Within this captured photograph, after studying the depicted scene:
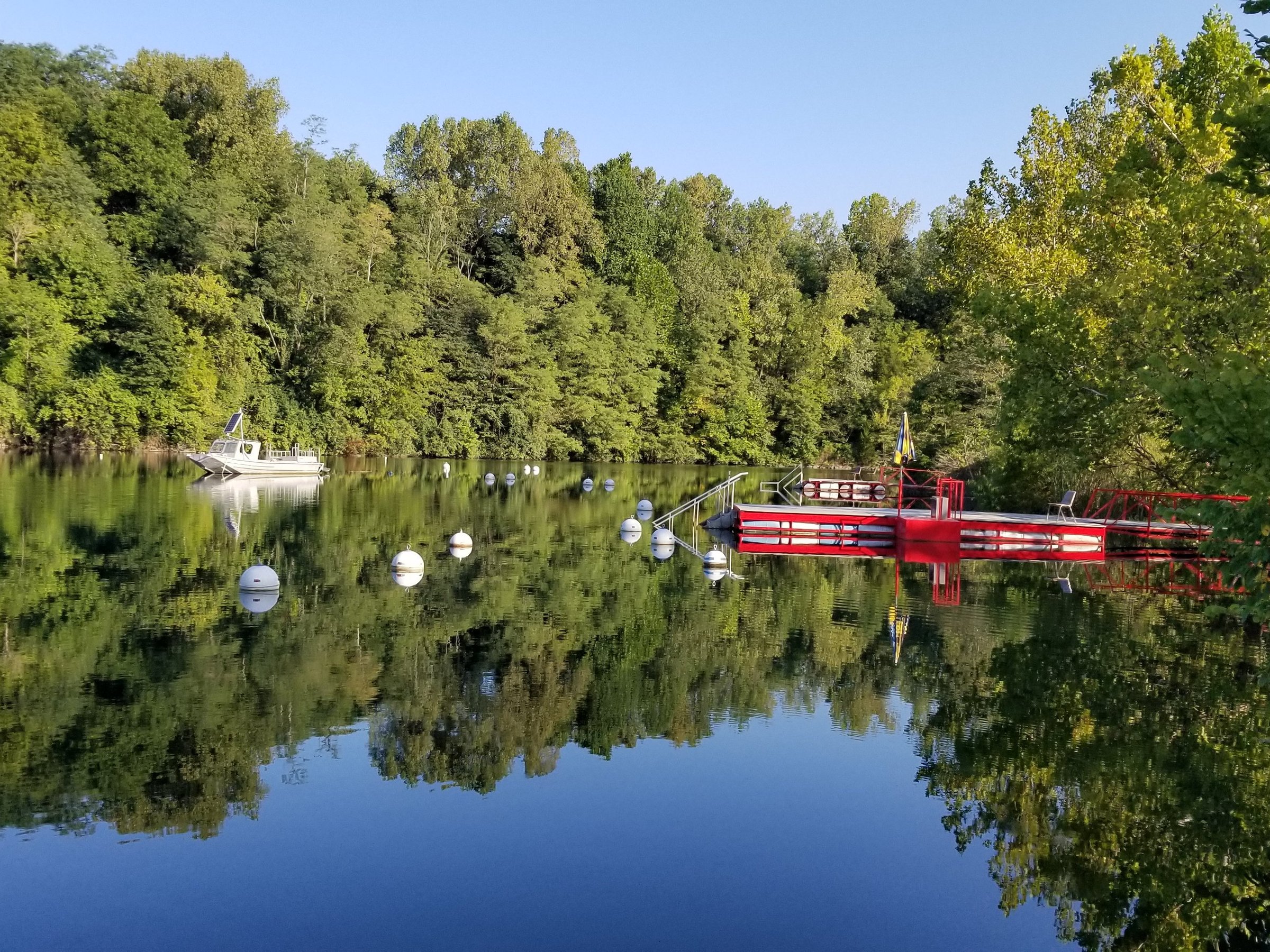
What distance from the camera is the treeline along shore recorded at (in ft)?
89.9

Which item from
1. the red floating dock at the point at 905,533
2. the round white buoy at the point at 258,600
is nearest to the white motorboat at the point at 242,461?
the red floating dock at the point at 905,533

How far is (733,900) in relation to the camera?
28.2ft

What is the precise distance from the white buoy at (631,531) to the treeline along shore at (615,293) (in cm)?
1144

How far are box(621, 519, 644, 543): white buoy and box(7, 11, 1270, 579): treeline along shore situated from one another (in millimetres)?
11437

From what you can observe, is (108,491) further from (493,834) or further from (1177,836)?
(1177,836)

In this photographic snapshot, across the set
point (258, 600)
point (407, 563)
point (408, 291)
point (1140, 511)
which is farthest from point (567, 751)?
point (408, 291)

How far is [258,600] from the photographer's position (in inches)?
732

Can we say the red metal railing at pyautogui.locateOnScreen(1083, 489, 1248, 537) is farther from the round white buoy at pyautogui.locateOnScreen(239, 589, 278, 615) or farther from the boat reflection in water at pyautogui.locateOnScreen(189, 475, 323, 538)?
the boat reflection in water at pyautogui.locateOnScreen(189, 475, 323, 538)

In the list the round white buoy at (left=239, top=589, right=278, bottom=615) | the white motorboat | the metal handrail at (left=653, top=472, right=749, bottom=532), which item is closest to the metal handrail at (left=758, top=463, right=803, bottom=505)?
the metal handrail at (left=653, top=472, right=749, bottom=532)

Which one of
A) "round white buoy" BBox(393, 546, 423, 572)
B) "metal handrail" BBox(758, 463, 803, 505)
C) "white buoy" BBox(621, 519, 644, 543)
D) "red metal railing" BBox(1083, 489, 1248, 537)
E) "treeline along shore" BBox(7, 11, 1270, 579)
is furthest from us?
"metal handrail" BBox(758, 463, 803, 505)

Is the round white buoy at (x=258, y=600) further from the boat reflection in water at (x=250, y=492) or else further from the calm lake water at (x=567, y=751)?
the boat reflection in water at (x=250, y=492)

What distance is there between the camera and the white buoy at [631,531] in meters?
31.0

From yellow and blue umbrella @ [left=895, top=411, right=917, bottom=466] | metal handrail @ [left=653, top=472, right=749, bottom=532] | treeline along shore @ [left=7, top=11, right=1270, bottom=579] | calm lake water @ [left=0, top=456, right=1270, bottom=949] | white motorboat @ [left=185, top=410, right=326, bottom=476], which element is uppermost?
treeline along shore @ [left=7, top=11, right=1270, bottom=579]

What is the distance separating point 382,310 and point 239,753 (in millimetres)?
56853
